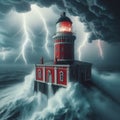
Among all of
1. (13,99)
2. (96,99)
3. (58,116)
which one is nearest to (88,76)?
(96,99)

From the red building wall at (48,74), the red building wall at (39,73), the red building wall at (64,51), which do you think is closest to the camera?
the red building wall at (48,74)

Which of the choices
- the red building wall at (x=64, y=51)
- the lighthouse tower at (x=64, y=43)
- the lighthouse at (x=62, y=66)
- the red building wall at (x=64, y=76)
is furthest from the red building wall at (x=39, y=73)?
the red building wall at (x=64, y=76)

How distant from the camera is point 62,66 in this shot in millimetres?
15273

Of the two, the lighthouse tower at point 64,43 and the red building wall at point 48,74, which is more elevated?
the lighthouse tower at point 64,43

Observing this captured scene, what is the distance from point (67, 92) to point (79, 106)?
1.59 meters

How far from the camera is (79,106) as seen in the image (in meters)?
A: 13.9

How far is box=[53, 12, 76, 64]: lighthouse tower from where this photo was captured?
1670cm

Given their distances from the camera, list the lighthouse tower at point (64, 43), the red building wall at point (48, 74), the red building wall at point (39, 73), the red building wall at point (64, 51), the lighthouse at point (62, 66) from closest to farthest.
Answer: the lighthouse at point (62, 66) < the red building wall at point (48, 74) < the lighthouse tower at point (64, 43) < the red building wall at point (64, 51) < the red building wall at point (39, 73)

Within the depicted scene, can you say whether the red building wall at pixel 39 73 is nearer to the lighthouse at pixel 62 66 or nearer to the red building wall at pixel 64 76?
the lighthouse at pixel 62 66

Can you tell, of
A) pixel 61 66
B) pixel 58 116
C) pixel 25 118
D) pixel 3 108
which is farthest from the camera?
pixel 3 108

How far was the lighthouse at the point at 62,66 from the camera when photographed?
1548cm

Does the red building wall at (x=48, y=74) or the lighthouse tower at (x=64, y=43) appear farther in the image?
the lighthouse tower at (x=64, y=43)

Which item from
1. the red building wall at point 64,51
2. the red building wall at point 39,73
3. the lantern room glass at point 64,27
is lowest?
the red building wall at point 39,73

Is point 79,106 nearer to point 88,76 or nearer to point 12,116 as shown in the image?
point 88,76
